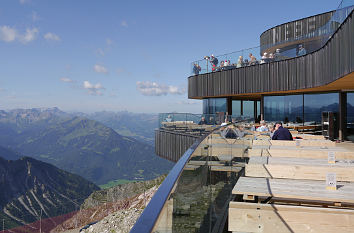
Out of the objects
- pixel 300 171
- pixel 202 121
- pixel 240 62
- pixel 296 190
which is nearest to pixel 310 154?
pixel 300 171

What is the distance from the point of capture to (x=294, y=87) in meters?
17.9

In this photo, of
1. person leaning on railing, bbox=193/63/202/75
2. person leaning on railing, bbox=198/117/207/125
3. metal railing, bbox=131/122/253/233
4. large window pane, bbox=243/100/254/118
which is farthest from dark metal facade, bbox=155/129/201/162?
metal railing, bbox=131/122/253/233

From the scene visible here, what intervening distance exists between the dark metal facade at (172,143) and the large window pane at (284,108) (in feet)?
24.8

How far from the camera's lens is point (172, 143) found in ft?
69.6

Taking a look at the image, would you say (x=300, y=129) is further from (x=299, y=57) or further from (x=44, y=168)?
(x=44, y=168)

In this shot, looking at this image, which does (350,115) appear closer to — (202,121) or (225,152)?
(202,121)

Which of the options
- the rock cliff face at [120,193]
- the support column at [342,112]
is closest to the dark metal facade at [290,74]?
the support column at [342,112]

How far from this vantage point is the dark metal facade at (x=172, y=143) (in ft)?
63.0

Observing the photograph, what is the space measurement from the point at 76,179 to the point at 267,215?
18063cm

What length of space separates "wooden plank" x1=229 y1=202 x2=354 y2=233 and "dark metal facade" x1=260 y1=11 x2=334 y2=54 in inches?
823

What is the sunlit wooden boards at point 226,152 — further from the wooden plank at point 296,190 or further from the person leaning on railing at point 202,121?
the person leaning on railing at point 202,121

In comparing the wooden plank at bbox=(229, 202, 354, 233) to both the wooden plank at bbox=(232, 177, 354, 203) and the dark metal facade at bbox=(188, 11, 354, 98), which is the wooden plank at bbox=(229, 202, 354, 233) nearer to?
the wooden plank at bbox=(232, 177, 354, 203)

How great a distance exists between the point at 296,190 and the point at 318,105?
18.0 metres

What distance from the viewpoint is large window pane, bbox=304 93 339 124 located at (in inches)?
717
